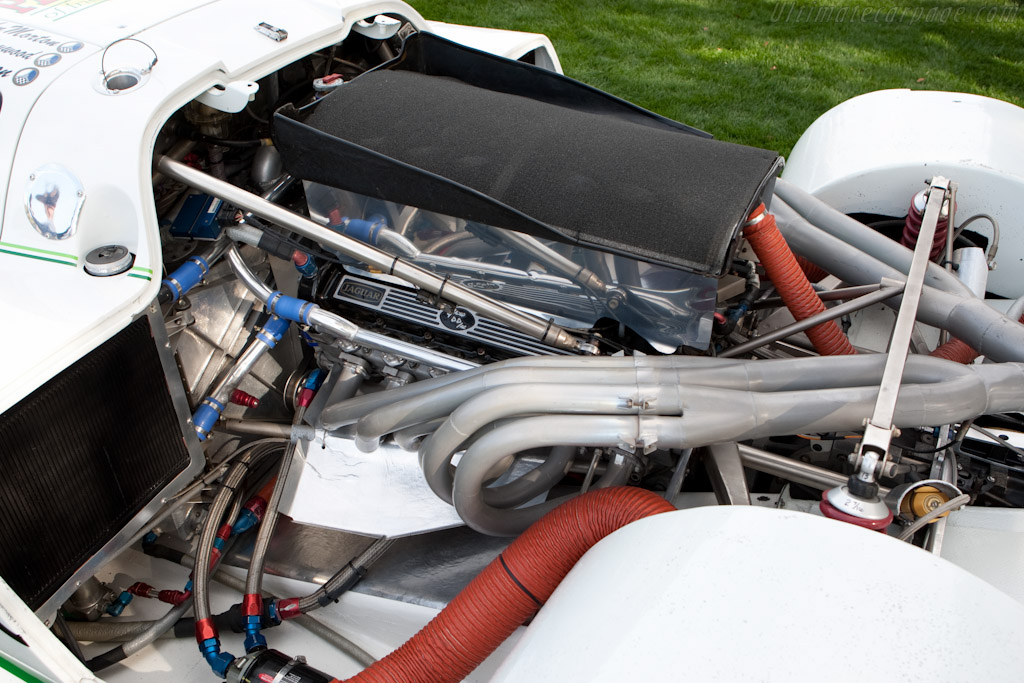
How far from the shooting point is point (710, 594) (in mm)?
1136

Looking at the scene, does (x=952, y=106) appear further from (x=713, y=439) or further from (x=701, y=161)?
(x=713, y=439)

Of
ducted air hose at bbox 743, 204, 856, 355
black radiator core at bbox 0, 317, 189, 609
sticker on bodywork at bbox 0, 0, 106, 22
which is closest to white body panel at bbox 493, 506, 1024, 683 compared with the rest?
ducted air hose at bbox 743, 204, 856, 355

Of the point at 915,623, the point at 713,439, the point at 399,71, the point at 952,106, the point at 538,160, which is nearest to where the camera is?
the point at 915,623

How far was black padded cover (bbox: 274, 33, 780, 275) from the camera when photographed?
5.04 ft

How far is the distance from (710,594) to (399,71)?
153 centimetres

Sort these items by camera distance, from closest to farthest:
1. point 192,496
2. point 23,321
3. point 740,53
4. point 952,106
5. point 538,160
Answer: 1. point 23,321
2. point 538,160
3. point 192,496
4. point 952,106
5. point 740,53

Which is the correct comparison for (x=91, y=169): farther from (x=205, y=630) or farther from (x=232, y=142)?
(x=205, y=630)

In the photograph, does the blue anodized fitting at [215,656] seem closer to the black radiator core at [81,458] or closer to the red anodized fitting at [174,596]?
the red anodized fitting at [174,596]

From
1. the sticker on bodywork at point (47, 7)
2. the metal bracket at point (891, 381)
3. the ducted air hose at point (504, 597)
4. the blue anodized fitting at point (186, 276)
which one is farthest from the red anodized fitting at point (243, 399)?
the metal bracket at point (891, 381)

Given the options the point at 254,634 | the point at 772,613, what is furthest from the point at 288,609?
the point at 772,613

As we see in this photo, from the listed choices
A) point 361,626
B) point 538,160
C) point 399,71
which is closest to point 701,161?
point 538,160

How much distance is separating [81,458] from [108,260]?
380mm

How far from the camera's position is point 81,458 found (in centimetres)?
157

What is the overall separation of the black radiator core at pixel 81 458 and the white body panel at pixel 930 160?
6.19ft
